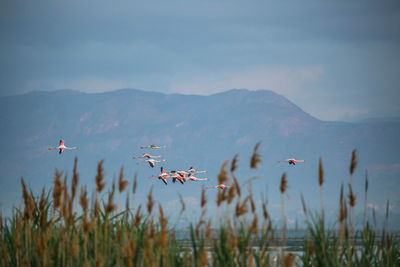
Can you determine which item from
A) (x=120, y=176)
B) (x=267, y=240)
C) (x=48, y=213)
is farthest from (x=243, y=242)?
(x=48, y=213)

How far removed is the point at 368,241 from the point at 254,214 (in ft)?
12.5

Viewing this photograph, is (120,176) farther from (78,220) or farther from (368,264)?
(368,264)

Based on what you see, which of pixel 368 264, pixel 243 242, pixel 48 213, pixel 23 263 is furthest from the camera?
pixel 48 213

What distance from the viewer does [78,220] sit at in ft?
36.7

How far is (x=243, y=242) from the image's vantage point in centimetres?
929

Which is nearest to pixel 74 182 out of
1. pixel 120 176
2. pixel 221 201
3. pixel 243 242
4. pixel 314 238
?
pixel 120 176

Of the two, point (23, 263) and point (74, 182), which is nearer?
point (74, 182)

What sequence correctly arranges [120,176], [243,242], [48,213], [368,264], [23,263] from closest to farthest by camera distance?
[120,176]
[243,242]
[23,263]
[368,264]
[48,213]

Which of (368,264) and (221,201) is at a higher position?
(221,201)

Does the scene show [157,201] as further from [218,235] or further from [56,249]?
[56,249]

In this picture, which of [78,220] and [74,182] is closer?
[74,182]

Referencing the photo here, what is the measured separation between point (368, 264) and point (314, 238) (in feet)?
6.01

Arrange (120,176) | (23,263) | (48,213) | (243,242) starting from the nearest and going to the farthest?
1. (120,176)
2. (243,242)
3. (23,263)
4. (48,213)

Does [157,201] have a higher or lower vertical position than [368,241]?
higher
